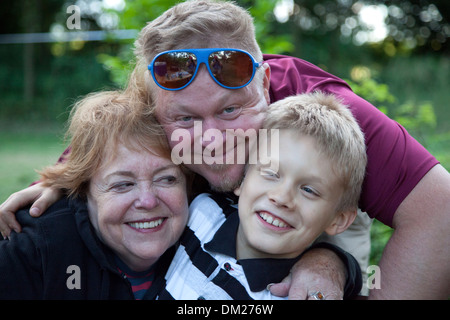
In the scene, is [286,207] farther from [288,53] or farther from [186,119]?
[288,53]

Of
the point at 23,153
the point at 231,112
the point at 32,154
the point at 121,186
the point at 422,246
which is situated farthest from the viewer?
the point at 23,153

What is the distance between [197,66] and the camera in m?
2.25

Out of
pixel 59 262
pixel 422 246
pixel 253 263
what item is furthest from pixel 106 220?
pixel 422 246

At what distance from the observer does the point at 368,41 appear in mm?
18938

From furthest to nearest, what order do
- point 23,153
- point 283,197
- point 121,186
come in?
1. point 23,153
2. point 121,186
3. point 283,197

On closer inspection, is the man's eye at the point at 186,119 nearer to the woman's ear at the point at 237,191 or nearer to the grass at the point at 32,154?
the woman's ear at the point at 237,191

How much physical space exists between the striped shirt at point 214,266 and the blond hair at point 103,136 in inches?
17.8

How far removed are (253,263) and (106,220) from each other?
2.58ft

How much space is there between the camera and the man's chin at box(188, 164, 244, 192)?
242 cm

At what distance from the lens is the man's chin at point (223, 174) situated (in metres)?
2.42

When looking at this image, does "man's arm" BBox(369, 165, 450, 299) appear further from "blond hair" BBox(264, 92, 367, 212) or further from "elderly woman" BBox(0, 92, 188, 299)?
"elderly woman" BBox(0, 92, 188, 299)

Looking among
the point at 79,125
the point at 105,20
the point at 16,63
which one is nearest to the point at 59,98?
the point at 16,63

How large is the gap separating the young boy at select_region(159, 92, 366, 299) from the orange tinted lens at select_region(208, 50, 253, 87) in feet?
0.85

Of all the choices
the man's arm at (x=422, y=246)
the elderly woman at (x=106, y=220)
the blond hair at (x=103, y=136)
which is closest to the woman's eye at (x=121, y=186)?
the elderly woman at (x=106, y=220)
